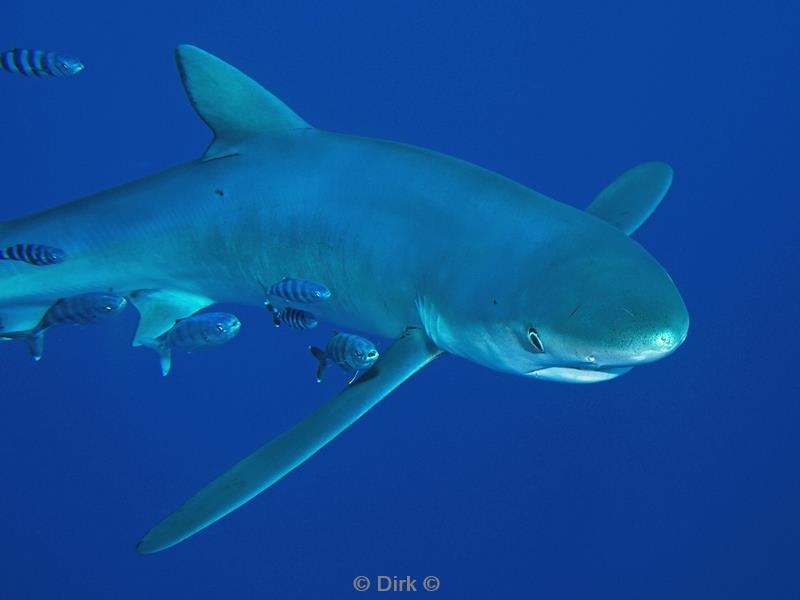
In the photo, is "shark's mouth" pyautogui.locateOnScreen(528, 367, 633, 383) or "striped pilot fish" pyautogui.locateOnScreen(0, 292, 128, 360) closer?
"shark's mouth" pyautogui.locateOnScreen(528, 367, 633, 383)

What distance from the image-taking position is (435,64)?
12.0 meters

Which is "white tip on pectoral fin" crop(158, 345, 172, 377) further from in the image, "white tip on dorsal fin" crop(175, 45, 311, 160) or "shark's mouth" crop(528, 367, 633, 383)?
"shark's mouth" crop(528, 367, 633, 383)

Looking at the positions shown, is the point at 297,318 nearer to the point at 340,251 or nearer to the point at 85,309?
the point at 340,251

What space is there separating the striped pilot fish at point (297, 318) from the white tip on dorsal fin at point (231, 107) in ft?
2.96

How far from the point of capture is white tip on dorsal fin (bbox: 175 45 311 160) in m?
3.57

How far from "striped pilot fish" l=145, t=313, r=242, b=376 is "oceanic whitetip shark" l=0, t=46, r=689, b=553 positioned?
4.4 inches

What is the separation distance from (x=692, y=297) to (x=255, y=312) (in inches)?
252

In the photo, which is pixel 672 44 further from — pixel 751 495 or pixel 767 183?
pixel 751 495

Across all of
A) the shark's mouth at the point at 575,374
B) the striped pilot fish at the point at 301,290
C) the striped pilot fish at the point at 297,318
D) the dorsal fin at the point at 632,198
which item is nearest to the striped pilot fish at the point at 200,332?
the striped pilot fish at the point at 297,318

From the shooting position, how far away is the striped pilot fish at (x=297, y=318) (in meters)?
3.89

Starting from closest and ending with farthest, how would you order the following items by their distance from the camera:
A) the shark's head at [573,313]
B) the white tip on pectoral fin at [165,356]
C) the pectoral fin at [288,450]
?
the shark's head at [573,313] → the pectoral fin at [288,450] → the white tip on pectoral fin at [165,356]

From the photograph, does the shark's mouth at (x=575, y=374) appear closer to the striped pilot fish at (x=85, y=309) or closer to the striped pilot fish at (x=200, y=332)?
the striped pilot fish at (x=200, y=332)

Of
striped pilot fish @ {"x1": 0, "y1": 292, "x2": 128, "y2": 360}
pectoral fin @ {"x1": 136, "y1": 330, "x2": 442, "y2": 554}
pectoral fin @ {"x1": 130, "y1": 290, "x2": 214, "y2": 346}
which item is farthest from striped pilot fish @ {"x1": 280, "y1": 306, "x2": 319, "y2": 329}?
striped pilot fish @ {"x1": 0, "y1": 292, "x2": 128, "y2": 360}

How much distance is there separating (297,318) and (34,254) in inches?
53.1
